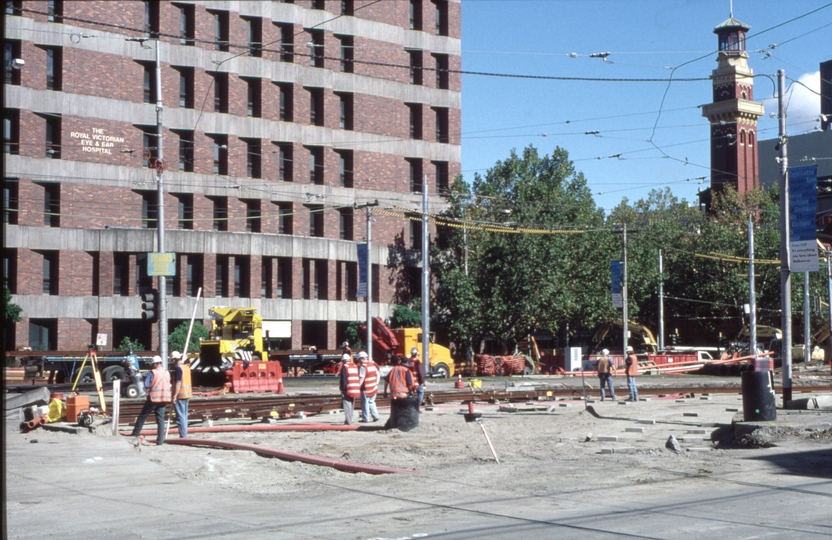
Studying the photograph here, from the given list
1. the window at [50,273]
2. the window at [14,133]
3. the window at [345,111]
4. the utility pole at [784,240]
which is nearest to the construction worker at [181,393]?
the utility pole at [784,240]

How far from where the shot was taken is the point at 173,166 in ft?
186

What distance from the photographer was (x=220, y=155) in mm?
58562

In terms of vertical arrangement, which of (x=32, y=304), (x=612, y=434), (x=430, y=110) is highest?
(x=430, y=110)

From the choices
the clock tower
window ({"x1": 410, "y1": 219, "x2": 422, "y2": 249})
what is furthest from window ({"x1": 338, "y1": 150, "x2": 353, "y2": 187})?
the clock tower

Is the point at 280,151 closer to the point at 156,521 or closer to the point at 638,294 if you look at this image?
the point at 638,294

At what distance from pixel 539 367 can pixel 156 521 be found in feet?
159

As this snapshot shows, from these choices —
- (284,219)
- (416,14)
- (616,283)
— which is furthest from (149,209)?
(616,283)

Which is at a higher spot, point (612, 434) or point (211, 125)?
point (211, 125)

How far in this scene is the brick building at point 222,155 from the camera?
174ft

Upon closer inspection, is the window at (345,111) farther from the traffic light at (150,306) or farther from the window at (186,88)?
the traffic light at (150,306)

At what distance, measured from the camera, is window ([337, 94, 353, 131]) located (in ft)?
206

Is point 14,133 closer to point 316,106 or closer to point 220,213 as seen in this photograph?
point 220,213

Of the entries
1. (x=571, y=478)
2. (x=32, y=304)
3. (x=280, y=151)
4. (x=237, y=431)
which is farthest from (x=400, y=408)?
(x=280, y=151)

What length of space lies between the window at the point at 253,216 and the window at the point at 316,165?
3952 millimetres
